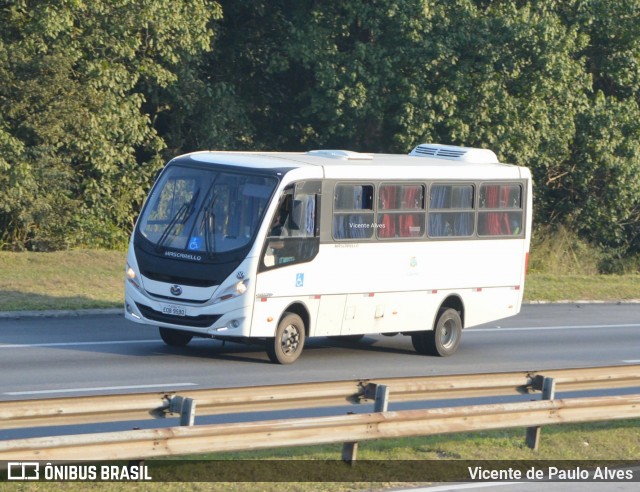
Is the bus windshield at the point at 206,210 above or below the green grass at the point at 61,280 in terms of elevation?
above

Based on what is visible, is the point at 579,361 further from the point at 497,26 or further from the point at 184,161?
the point at 497,26

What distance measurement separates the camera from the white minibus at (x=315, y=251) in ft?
55.1

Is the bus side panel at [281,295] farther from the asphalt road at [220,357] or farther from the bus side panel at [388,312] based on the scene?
the bus side panel at [388,312]

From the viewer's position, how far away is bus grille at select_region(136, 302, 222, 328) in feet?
54.6

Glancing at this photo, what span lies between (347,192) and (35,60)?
38.7ft

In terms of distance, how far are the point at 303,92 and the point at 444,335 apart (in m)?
15.8

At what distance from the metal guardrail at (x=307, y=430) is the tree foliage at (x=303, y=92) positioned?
17.7m

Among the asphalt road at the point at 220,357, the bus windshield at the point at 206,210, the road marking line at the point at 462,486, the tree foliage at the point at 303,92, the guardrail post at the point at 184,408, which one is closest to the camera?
the guardrail post at the point at 184,408

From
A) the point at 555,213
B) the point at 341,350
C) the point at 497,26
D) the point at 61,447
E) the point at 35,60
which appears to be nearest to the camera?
the point at 61,447

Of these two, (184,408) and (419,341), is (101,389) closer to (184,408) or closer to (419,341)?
(184,408)

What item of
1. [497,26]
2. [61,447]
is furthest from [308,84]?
[61,447]

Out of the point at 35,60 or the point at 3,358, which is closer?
the point at 3,358

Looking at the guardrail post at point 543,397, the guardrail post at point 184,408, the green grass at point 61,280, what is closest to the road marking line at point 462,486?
the guardrail post at point 543,397

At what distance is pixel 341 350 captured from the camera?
19344 millimetres
